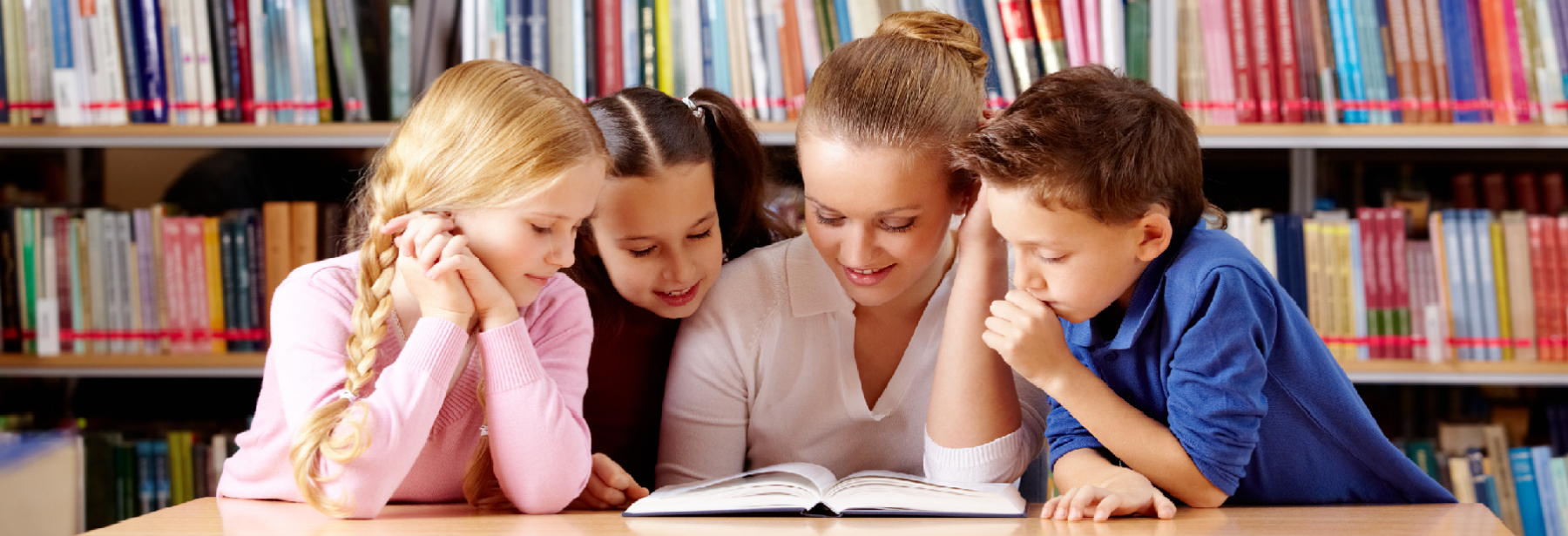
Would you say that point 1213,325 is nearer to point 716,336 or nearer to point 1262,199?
point 716,336

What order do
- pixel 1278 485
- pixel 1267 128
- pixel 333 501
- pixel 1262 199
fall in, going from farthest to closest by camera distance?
1. pixel 1262 199
2. pixel 1267 128
3. pixel 1278 485
4. pixel 333 501

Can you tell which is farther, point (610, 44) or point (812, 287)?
point (610, 44)

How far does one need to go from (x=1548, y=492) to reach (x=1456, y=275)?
40 cm

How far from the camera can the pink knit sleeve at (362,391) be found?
33.4 inches

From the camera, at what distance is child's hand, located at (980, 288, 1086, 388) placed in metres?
0.93

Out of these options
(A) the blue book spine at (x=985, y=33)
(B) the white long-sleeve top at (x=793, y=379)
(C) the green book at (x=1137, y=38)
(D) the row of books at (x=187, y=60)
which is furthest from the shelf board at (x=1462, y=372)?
(D) the row of books at (x=187, y=60)

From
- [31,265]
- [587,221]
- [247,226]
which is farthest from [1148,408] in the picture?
[31,265]

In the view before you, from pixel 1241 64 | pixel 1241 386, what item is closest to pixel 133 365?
pixel 1241 386

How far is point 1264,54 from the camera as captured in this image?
1.73 meters

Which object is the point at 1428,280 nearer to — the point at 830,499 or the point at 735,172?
the point at 735,172

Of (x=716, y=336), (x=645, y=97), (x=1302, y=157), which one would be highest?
(x=645, y=97)

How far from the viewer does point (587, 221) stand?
1184 millimetres

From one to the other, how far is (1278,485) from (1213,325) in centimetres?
21

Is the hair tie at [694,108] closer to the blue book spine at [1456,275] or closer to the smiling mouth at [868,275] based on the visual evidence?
the smiling mouth at [868,275]
